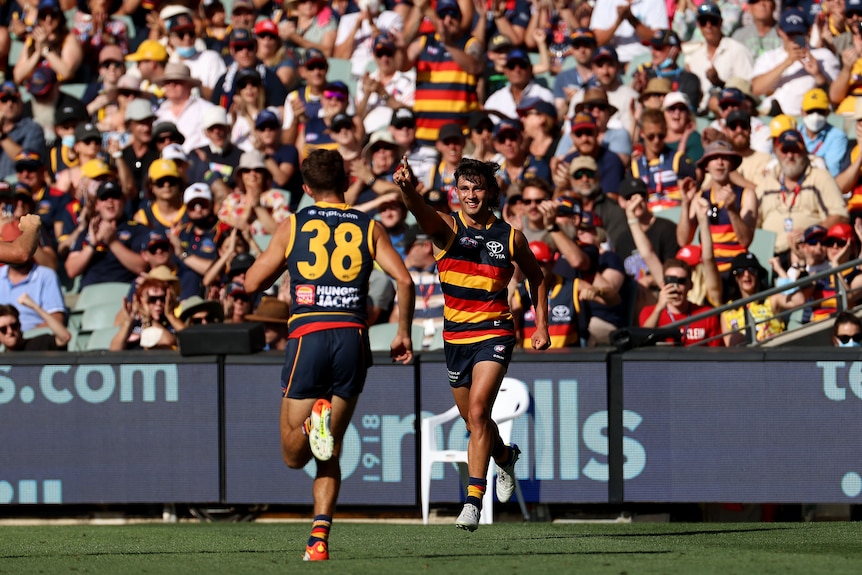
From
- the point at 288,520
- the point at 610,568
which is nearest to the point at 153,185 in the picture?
the point at 288,520

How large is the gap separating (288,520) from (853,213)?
5995mm

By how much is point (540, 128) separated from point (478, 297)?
6700mm

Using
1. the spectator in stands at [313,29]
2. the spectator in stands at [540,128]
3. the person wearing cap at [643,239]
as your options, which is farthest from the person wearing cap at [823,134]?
the spectator in stands at [313,29]

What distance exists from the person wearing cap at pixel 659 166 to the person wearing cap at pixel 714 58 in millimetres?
1424

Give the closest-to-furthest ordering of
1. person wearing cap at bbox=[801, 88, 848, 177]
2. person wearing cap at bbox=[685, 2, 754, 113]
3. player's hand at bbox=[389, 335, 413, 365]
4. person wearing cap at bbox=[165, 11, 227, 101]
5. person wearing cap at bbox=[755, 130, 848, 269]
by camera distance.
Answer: player's hand at bbox=[389, 335, 413, 365] → person wearing cap at bbox=[755, 130, 848, 269] → person wearing cap at bbox=[801, 88, 848, 177] → person wearing cap at bbox=[685, 2, 754, 113] → person wearing cap at bbox=[165, 11, 227, 101]

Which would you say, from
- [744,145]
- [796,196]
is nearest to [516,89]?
[744,145]

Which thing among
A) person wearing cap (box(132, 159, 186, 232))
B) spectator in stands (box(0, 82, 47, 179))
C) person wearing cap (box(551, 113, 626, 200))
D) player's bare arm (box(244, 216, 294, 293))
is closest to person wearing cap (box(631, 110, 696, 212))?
person wearing cap (box(551, 113, 626, 200))

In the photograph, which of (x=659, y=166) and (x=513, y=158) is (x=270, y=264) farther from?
(x=659, y=166)

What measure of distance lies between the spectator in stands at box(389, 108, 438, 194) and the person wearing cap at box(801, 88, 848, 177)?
3.73 meters

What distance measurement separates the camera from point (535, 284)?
9492 millimetres

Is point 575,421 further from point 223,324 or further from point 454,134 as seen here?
point 454,134

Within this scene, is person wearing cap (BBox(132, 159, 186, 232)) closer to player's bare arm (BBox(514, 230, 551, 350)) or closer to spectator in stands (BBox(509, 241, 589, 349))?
spectator in stands (BBox(509, 241, 589, 349))

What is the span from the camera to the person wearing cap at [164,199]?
50.9 ft

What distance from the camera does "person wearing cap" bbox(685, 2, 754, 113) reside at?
16078mm
